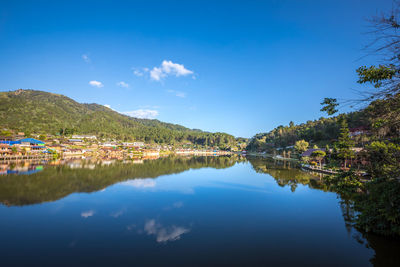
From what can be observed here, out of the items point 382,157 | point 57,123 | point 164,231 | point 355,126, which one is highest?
point 57,123

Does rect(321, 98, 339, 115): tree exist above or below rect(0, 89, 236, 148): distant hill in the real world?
below

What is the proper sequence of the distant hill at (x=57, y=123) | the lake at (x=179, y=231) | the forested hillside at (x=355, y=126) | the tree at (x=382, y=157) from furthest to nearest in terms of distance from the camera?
the distant hill at (x=57, y=123), the tree at (x=382, y=157), the lake at (x=179, y=231), the forested hillside at (x=355, y=126)

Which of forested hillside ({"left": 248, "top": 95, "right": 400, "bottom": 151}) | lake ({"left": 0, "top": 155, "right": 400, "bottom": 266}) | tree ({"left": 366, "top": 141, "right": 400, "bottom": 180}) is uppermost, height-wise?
forested hillside ({"left": 248, "top": 95, "right": 400, "bottom": 151})

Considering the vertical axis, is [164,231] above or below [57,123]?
below

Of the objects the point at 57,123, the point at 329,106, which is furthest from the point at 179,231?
the point at 57,123

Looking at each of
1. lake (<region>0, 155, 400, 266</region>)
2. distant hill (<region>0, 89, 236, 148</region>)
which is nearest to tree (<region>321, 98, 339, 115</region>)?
lake (<region>0, 155, 400, 266</region>)

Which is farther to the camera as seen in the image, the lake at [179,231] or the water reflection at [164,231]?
the water reflection at [164,231]

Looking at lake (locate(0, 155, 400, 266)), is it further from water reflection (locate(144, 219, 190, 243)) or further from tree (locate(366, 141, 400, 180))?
tree (locate(366, 141, 400, 180))

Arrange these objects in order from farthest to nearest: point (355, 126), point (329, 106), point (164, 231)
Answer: point (355, 126)
point (164, 231)
point (329, 106)

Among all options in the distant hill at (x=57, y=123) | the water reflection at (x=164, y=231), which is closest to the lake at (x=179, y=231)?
the water reflection at (x=164, y=231)

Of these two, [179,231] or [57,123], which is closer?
[179,231]

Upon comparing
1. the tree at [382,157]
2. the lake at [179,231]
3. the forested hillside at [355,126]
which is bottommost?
the lake at [179,231]

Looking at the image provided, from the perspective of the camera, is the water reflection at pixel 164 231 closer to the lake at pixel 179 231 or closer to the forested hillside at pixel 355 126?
the lake at pixel 179 231

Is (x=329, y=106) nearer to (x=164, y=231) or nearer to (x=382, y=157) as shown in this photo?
(x=382, y=157)
